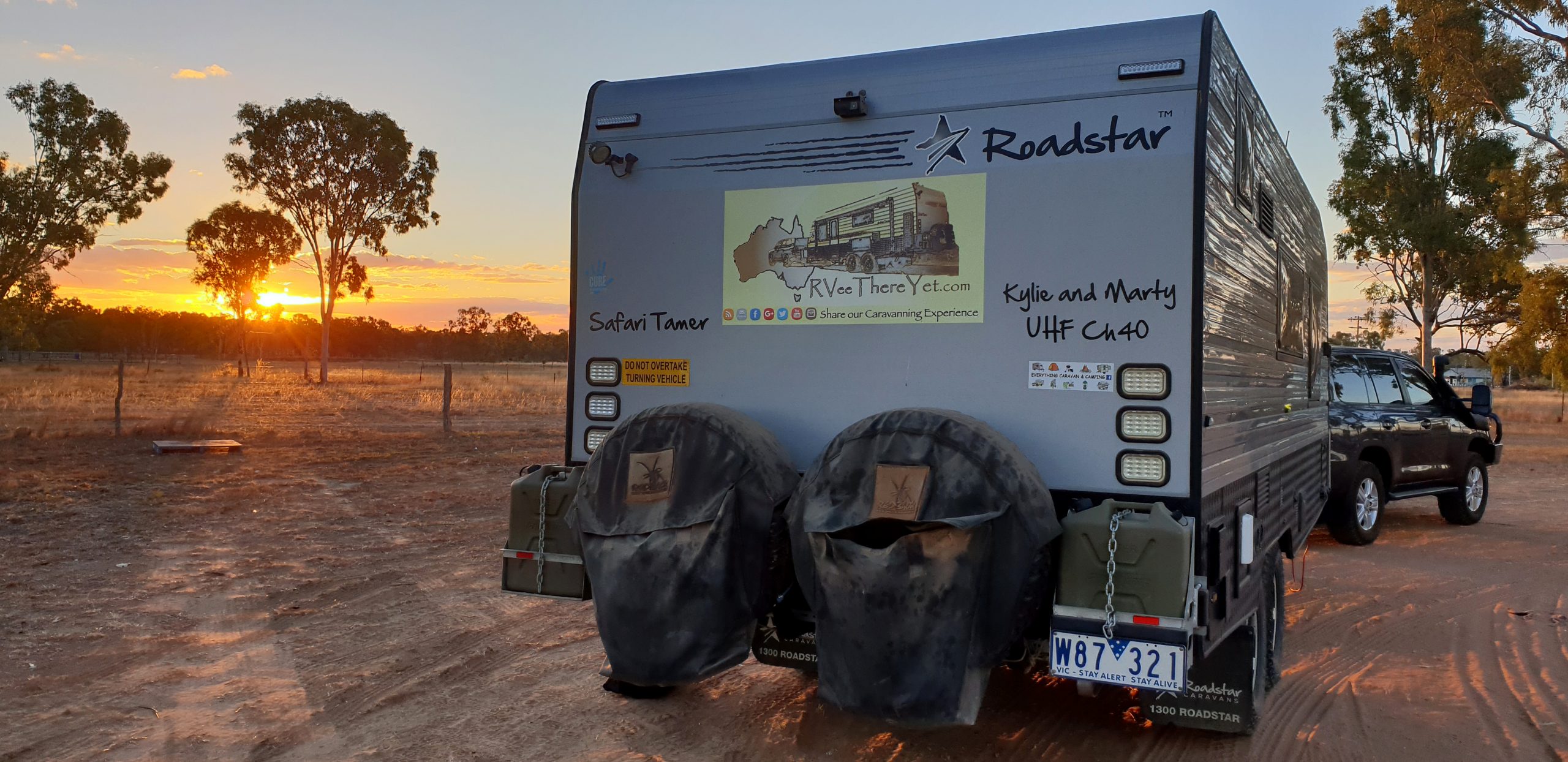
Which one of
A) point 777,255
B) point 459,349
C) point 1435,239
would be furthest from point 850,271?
point 459,349

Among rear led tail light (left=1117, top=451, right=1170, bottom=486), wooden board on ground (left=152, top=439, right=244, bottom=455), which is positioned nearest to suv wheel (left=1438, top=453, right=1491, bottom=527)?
rear led tail light (left=1117, top=451, right=1170, bottom=486)

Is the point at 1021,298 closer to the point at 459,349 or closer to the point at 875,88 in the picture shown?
the point at 875,88

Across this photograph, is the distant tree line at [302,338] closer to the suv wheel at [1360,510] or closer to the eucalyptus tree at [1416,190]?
the eucalyptus tree at [1416,190]

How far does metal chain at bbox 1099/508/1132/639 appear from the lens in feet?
10.3

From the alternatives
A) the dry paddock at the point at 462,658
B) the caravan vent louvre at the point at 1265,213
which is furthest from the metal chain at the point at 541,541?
the caravan vent louvre at the point at 1265,213

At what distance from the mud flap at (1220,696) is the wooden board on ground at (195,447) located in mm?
13744

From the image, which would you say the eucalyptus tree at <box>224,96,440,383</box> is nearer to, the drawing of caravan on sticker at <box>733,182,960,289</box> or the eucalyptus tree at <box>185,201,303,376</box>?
the eucalyptus tree at <box>185,201,303,376</box>

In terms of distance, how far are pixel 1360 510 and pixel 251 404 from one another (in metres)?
24.0

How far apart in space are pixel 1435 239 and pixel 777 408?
27753mm

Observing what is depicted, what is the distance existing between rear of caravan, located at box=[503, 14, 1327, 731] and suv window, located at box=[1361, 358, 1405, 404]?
6.70 meters

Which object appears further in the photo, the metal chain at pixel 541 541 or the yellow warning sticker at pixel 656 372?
the yellow warning sticker at pixel 656 372

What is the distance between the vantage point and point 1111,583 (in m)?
3.16

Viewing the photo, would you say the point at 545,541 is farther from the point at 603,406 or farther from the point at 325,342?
the point at 325,342

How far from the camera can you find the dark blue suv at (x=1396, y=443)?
964 centimetres
